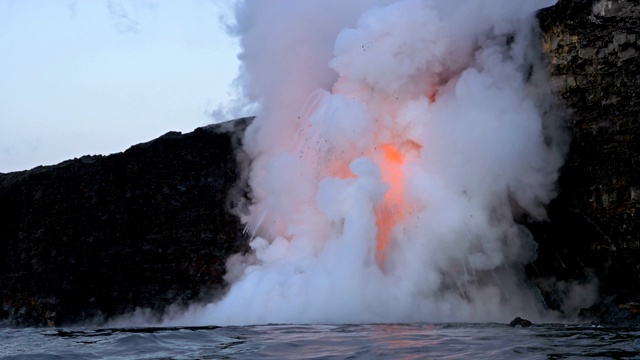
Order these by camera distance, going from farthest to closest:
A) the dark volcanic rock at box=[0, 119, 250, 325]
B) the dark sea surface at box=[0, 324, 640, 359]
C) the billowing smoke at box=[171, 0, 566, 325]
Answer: the dark volcanic rock at box=[0, 119, 250, 325], the billowing smoke at box=[171, 0, 566, 325], the dark sea surface at box=[0, 324, 640, 359]

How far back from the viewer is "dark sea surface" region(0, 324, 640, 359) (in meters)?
15.5

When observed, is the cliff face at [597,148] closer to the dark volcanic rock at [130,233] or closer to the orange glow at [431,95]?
the orange glow at [431,95]

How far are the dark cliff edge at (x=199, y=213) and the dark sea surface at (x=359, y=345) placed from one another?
31.9ft

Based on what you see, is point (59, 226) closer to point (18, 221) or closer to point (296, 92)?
point (18, 221)

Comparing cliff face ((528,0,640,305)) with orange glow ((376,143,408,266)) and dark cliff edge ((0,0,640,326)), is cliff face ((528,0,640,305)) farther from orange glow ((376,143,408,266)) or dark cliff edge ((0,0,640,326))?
orange glow ((376,143,408,266))

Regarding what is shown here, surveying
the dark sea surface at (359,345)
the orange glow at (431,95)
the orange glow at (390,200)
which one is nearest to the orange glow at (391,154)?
the orange glow at (390,200)

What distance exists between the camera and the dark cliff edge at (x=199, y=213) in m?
32.8

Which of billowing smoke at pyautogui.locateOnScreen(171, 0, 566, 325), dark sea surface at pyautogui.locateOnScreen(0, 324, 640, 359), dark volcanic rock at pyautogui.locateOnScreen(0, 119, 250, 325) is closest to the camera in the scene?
dark sea surface at pyautogui.locateOnScreen(0, 324, 640, 359)

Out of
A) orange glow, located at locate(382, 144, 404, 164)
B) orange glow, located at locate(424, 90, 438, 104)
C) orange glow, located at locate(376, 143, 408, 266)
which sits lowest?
orange glow, located at locate(376, 143, 408, 266)

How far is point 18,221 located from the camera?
59.0m

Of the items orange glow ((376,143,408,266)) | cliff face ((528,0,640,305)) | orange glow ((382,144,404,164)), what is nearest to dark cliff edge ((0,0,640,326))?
cliff face ((528,0,640,305))

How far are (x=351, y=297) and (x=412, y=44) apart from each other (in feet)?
45.4

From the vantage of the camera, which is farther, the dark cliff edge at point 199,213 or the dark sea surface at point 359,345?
the dark cliff edge at point 199,213

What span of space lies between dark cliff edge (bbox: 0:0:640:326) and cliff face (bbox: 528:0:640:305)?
48 millimetres
